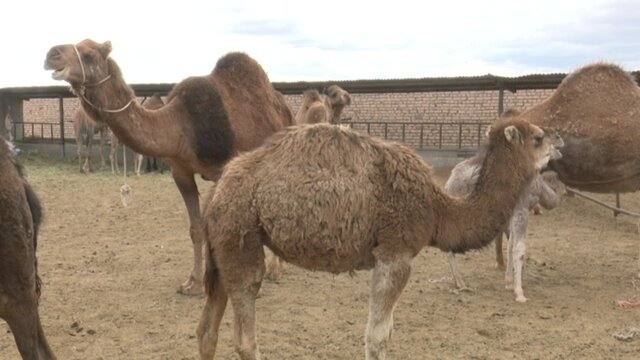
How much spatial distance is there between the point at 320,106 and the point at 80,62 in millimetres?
4685

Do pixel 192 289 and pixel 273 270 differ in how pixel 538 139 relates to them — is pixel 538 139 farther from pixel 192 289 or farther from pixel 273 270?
pixel 192 289

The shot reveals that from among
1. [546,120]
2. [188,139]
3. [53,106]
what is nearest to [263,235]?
[188,139]

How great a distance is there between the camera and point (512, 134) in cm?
428

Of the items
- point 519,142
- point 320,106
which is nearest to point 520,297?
point 519,142

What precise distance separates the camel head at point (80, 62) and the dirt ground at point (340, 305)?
2250mm

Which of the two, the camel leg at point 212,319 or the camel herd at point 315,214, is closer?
the camel herd at point 315,214

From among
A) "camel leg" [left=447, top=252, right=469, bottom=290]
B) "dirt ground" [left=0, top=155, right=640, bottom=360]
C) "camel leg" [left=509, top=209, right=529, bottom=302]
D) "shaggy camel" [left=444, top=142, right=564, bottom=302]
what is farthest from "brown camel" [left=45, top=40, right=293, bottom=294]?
"camel leg" [left=509, top=209, right=529, bottom=302]

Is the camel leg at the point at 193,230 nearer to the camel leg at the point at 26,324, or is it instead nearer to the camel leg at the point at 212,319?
the camel leg at the point at 212,319

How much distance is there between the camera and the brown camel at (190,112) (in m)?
5.41

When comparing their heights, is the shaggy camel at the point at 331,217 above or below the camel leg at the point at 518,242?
above

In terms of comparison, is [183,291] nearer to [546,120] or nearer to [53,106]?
[546,120]

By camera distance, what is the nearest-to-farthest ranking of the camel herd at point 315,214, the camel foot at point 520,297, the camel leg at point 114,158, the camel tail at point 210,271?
1. the camel herd at point 315,214
2. the camel tail at point 210,271
3. the camel foot at point 520,297
4. the camel leg at point 114,158

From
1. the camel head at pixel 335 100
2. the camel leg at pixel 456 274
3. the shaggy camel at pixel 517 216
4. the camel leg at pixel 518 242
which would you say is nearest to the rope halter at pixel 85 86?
the shaggy camel at pixel 517 216

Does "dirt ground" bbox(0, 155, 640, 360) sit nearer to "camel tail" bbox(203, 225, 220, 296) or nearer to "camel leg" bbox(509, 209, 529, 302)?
"camel leg" bbox(509, 209, 529, 302)
